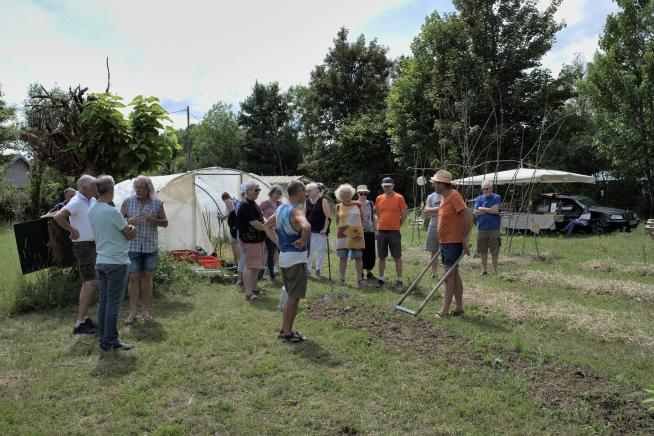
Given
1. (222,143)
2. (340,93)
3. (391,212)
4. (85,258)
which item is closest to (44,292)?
(85,258)

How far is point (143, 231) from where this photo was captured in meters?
6.12

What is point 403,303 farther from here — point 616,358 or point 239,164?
point 239,164

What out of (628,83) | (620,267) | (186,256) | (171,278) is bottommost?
(620,267)

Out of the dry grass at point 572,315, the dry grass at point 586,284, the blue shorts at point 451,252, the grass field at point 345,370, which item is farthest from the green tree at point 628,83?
the blue shorts at point 451,252

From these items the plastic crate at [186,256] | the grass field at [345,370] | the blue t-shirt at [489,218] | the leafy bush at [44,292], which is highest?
the blue t-shirt at [489,218]

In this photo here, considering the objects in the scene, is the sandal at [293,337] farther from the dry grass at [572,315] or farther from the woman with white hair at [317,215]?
the woman with white hair at [317,215]

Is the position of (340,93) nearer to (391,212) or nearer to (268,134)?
(268,134)

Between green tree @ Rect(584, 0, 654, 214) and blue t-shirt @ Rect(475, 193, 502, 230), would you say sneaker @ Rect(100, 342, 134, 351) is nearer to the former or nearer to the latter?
blue t-shirt @ Rect(475, 193, 502, 230)

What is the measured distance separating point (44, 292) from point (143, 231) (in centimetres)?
215

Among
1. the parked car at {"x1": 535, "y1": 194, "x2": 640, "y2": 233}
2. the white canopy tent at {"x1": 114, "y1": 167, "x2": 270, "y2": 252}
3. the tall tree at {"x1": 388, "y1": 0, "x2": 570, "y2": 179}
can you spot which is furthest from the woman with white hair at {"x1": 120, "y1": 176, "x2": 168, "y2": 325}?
the tall tree at {"x1": 388, "y1": 0, "x2": 570, "y2": 179}

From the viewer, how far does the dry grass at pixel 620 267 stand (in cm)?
969

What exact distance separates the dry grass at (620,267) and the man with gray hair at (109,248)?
30.6 feet

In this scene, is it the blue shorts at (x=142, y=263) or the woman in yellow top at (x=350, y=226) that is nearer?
the blue shorts at (x=142, y=263)

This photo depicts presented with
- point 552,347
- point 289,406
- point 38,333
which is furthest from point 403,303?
point 38,333
